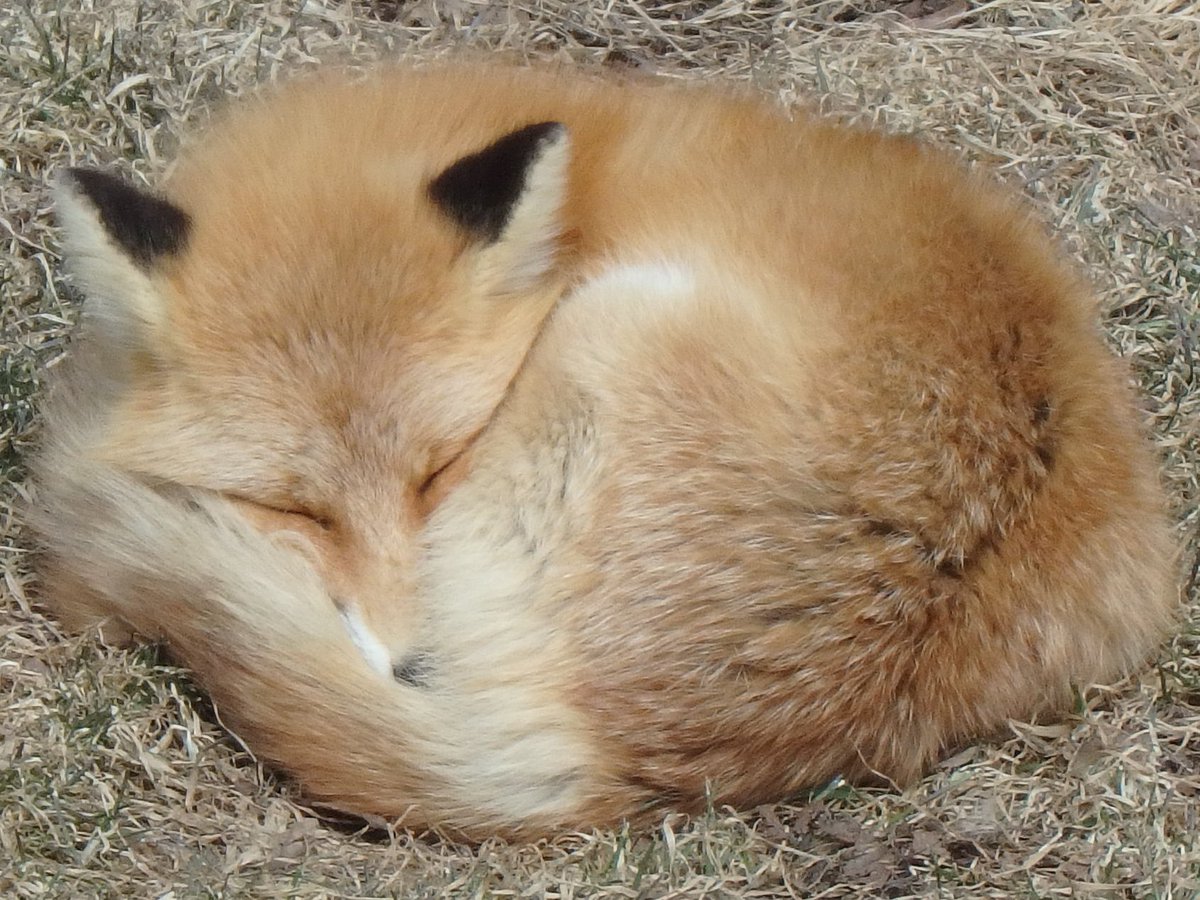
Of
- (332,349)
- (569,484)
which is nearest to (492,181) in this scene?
(332,349)

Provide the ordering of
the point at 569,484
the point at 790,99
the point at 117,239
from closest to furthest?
1. the point at 117,239
2. the point at 569,484
3. the point at 790,99

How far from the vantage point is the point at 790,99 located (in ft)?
13.8

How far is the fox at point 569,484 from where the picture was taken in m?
2.29

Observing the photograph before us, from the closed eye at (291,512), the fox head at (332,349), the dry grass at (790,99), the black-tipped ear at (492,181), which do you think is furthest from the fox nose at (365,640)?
the black-tipped ear at (492,181)

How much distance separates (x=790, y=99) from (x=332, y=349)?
92.0 inches

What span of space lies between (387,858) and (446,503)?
693 mm

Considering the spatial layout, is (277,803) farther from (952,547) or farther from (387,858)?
(952,547)

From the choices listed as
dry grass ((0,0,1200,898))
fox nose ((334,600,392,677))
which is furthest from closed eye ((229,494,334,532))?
dry grass ((0,0,1200,898))

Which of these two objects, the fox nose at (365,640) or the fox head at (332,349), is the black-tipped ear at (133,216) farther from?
the fox nose at (365,640)

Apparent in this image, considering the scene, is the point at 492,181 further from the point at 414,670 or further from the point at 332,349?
the point at 414,670

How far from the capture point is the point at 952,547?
2.37m

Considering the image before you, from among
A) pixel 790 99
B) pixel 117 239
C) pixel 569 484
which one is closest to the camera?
pixel 117 239

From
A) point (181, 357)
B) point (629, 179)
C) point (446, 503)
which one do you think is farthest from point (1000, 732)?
point (181, 357)

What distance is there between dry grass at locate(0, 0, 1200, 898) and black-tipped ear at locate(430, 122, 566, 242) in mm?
1149
